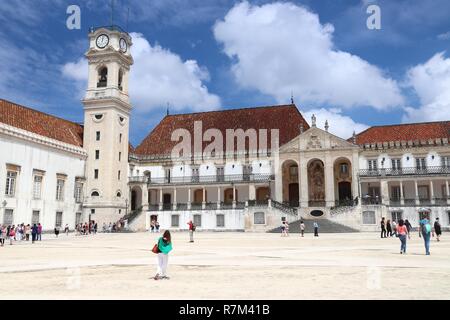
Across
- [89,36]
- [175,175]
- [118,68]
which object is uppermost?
[89,36]

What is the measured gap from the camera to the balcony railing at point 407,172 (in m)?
42.6

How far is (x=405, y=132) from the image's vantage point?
4738 centimetres

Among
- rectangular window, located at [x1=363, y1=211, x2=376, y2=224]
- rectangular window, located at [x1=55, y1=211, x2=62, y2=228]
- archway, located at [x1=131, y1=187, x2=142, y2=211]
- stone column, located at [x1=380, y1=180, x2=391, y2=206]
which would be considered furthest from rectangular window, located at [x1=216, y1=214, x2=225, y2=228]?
stone column, located at [x1=380, y1=180, x2=391, y2=206]

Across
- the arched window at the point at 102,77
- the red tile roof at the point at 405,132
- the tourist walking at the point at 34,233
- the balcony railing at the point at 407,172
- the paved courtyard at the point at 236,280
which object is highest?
the arched window at the point at 102,77

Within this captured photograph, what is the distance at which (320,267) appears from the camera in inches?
456

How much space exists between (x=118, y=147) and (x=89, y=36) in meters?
13.0

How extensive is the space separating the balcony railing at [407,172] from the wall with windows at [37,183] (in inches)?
1151

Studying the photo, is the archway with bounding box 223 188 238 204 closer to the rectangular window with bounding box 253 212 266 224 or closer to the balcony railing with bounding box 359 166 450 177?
the rectangular window with bounding box 253 212 266 224

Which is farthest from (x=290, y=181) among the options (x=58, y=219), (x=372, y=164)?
(x=58, y=219)

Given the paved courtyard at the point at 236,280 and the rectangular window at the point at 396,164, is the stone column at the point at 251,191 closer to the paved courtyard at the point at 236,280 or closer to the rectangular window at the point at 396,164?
the rectangular window at the point at 396,164

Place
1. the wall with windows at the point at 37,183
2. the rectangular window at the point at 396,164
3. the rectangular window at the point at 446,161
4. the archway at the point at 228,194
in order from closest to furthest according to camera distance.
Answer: the wall with windows at the point at 37,183
the rectangular window at the point at 446,161
the rectangular window at the point at 396,164
the archway at the point at 228,194

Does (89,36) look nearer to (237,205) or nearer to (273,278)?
(237,205)

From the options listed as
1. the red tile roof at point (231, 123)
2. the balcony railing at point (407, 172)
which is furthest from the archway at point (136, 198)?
the balcony railing at point (407, 172)
